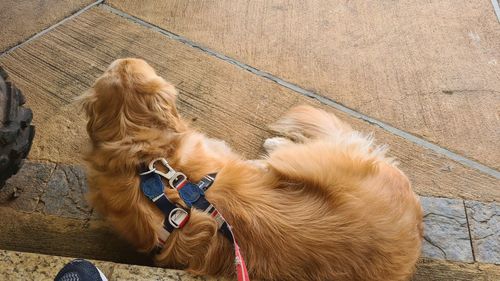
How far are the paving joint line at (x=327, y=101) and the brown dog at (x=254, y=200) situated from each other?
2.56 ft

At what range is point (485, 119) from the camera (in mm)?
3189

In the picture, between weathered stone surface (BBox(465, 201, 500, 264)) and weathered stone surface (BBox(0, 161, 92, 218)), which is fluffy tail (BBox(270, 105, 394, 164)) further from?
weathered stone surface (BBox(0, 161, 92, 218))

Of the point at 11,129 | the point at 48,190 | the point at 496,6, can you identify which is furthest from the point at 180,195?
the point at 496,6

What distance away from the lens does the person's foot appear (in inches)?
76.6

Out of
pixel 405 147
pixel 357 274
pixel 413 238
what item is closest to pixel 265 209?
pixel 357 274

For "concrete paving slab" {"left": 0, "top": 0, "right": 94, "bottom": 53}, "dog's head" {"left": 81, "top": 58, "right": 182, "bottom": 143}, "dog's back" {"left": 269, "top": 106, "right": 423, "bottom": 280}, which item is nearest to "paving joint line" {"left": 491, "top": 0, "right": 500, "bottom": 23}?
"dog's back" {"left": 269, "top": 106, "right": 423, "bottom": 280}

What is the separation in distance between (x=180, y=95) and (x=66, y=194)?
1.04 m

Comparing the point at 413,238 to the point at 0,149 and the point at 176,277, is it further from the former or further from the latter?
the point at 0,149

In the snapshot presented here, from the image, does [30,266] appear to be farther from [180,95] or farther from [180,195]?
[180,95]

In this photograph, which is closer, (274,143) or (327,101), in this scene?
(274,143)

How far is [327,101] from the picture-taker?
3.32m

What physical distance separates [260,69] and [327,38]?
2.19ft

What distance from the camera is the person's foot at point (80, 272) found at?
1.95m

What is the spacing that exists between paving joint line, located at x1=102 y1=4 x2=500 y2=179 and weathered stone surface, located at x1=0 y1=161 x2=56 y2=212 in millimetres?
1477
